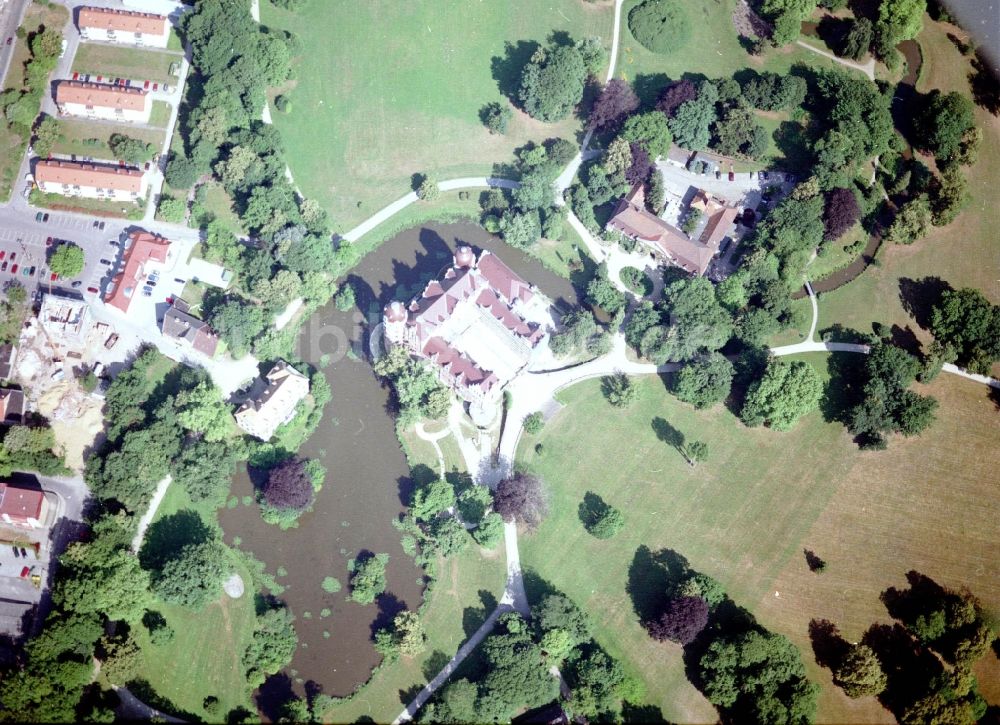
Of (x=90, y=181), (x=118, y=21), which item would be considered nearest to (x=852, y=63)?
(x=118, y=21)

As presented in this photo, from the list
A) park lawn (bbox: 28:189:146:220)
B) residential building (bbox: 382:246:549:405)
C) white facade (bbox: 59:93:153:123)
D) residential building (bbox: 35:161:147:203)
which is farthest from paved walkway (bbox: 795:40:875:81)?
park lawn (bbox: 28:189:146:220)

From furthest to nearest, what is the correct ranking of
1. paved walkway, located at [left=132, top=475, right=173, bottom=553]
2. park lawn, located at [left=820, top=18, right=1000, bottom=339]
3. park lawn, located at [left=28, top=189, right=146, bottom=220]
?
park lawn, located at [left=820, top=18, right=1000, bottom=339] < park lawn, located at [left=28, top=189, right=146, bottom=220] < paved walkway, located at [left=132, top=475, right=173, bottom=553]

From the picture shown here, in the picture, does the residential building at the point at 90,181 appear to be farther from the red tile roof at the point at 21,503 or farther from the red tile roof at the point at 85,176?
the red tile roof at the point at 21,503

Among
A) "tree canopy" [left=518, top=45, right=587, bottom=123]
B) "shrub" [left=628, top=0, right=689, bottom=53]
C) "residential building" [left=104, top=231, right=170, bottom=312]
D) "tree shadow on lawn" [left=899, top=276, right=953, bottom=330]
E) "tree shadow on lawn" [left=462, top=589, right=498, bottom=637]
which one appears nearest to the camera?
"tree shadow on lawn" [left=462, top=589, right=498, bottom=637]

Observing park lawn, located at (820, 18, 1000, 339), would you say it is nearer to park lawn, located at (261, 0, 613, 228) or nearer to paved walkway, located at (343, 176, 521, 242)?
park lawn, located at (261, 0, 613, 228)

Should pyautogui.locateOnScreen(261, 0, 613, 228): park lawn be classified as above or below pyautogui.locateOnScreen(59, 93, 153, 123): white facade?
above

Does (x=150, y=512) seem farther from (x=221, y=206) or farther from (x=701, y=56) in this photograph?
(x=701, y=56)

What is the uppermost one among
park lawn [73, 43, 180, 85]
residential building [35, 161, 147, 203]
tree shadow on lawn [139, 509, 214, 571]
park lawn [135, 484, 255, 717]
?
park lawn [73, 43, 180, 85]
